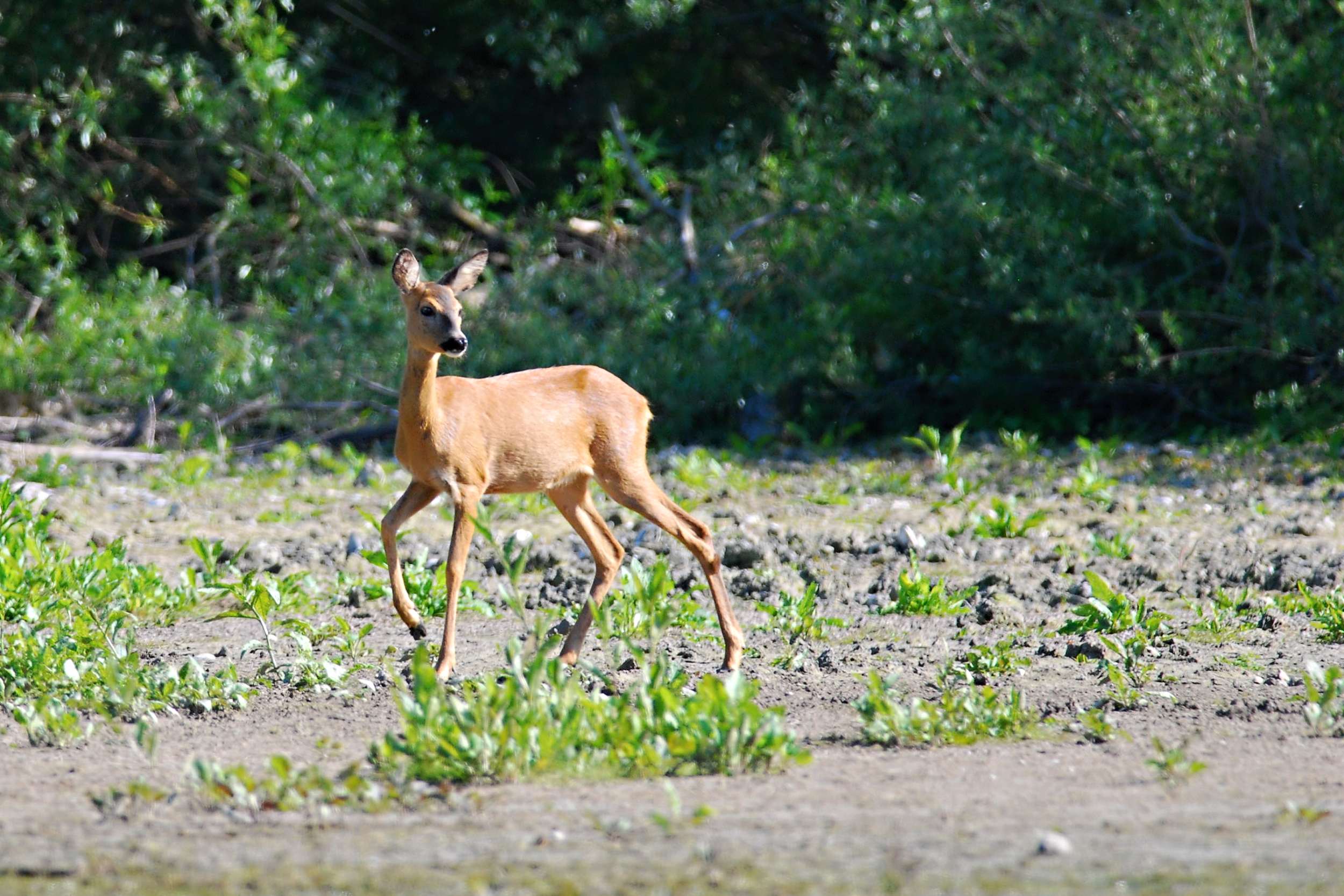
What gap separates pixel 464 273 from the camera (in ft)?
21.6

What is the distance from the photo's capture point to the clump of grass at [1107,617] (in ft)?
20.5

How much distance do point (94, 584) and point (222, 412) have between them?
5657 mm

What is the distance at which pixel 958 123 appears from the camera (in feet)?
37.9

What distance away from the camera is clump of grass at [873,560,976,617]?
671 centimetres

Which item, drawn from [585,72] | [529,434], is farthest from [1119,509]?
[585,72]

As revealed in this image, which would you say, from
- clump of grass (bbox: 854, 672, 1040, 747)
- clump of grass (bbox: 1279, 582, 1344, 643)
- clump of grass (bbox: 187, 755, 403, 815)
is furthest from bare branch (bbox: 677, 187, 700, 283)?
clump of grass (bbox: 187, 755, 403, 815)

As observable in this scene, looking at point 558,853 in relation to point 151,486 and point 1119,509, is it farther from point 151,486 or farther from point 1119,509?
point 151,486

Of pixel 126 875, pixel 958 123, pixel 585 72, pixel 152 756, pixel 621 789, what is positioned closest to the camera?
pixel 126 875

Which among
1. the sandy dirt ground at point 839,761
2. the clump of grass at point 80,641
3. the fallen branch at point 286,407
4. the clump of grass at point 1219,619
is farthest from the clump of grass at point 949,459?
the clump of grass at point 80,641

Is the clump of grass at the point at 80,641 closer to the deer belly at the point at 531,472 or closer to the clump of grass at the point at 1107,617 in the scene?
the deer belly at the point at 531,472

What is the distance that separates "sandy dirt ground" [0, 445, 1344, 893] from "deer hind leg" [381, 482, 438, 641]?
0.66 feet

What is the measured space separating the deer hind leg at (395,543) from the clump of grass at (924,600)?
1975mm

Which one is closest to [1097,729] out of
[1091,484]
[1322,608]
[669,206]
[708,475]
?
[1322,608]

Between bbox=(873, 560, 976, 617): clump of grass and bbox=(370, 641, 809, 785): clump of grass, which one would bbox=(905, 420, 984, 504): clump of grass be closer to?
bbox=(873, 560, 976, 617): clump of grass
